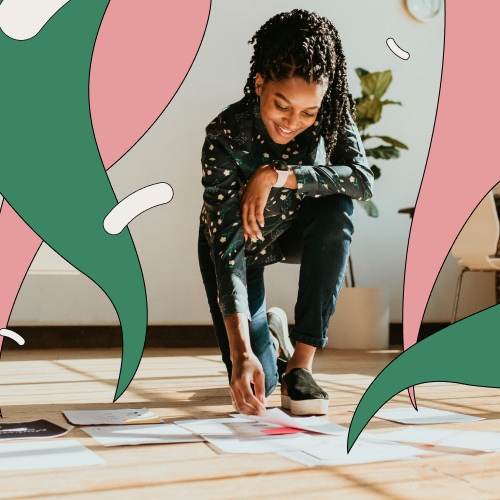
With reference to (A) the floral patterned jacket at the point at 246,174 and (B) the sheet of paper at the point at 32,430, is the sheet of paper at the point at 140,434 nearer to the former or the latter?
(B) the sheet of paper at the point at 32,430

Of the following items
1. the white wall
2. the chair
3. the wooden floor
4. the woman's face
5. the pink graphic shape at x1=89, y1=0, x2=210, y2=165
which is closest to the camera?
the wooden floor

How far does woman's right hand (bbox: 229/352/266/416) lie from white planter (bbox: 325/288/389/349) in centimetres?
210


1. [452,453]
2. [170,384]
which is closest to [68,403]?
[170,384]

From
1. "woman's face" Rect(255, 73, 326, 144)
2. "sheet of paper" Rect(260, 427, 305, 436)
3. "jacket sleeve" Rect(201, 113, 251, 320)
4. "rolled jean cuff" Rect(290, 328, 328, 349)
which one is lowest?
"sheet of paper" Rect(260, 427, 305, 436)

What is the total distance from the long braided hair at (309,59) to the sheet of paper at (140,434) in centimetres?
69

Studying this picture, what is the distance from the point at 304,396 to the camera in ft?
3.89

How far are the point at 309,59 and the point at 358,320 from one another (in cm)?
208

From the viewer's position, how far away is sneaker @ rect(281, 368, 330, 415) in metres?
1.18

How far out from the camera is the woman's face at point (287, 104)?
3.76 ft

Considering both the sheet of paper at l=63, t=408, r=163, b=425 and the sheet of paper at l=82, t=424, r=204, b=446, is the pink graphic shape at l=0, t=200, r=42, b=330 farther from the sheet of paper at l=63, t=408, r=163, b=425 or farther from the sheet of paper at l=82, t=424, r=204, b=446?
the sheet of paper at l=82, t=424, r=204, b=446

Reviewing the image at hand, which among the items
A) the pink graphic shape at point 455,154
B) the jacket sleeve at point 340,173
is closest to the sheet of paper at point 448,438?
→ the pink graphic shape at point 455,154

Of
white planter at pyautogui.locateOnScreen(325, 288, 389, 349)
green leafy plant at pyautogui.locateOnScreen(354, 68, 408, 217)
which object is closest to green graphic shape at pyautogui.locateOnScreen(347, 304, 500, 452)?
white planter at pyautogui.locateOnScreen(325, 288, 389, 349)

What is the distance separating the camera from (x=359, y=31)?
138 inches

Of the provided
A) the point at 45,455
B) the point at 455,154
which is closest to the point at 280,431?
the point at 45,455
